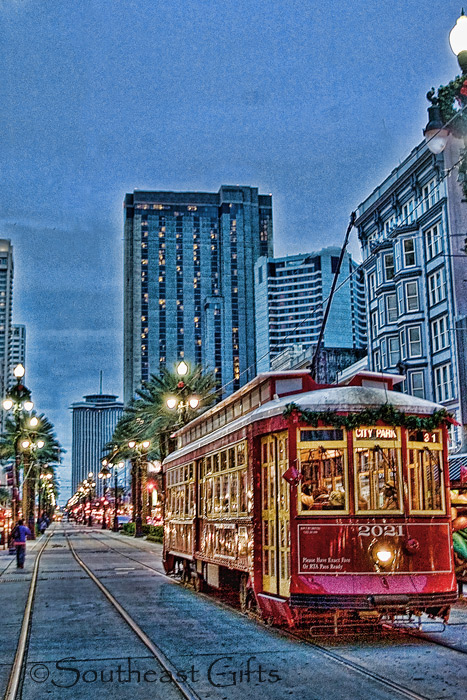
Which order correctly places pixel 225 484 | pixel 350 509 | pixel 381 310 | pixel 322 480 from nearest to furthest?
1. pixel 350 509
2. pixel 322 480
3. pixel 225 484
4. pixel 381 310

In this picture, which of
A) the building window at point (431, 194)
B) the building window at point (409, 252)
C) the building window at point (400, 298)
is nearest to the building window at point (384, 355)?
the building window at point (400, 298)

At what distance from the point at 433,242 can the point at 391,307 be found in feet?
17.4

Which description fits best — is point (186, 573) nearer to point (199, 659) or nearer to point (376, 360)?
point (199, 659)

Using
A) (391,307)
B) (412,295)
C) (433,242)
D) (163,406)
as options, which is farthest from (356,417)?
(391,307)

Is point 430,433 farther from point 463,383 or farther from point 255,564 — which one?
point 463,383

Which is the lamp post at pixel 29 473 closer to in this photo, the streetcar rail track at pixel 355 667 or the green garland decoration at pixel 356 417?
the streetcar rail track at pixel 355 667

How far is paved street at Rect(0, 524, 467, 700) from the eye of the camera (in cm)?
862

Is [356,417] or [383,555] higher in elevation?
[356,417]

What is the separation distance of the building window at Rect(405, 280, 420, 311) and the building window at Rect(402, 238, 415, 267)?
3.57 feet

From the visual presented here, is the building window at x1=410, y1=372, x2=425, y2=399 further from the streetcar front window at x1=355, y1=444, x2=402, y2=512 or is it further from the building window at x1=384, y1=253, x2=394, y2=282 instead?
the streetcar front window at x1=355, y1=444, x2=402, y2=512

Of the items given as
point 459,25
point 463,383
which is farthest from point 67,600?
point 463,383

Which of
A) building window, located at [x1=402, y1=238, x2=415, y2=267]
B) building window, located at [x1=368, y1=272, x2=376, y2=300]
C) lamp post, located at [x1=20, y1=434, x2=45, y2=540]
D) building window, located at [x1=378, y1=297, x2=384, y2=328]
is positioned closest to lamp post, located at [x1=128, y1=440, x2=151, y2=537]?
lamp post, located at [x1=20, y1=434, x2=45, y2=540]

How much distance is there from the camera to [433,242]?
43219mm

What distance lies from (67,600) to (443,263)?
1141 inches
